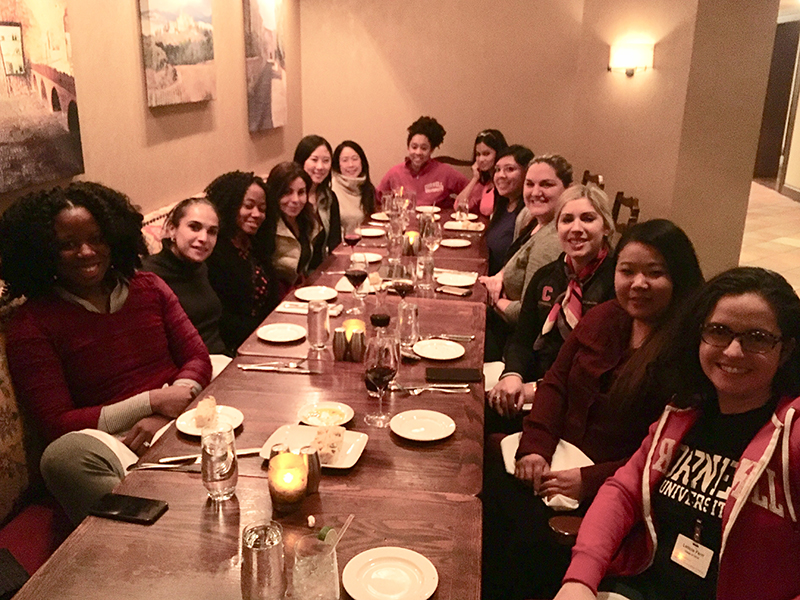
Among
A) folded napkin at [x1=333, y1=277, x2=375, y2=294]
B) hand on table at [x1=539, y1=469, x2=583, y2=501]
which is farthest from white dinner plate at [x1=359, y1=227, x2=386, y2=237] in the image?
hand on table at [x1=539, y1=469, x2=583, y2=501]

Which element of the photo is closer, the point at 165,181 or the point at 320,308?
the point at 320,308

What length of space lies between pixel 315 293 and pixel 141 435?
3.19 feet

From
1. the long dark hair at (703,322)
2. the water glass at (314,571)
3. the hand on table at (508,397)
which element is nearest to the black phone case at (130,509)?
the water glass at (314,571)

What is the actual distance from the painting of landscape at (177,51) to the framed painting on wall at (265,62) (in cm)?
67

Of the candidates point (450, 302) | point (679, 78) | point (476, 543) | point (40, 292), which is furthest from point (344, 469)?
point (679, 78)

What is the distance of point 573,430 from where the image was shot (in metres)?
1.94

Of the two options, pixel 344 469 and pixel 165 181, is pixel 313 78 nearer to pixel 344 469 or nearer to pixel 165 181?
pixel 165 181

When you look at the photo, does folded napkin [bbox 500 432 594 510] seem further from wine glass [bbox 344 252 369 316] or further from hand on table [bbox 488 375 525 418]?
wine glass [bbox 344 252 369 316]

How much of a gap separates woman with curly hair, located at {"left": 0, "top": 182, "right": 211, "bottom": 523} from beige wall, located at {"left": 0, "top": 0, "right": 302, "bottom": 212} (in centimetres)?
58

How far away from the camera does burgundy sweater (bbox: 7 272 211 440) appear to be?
186 cm

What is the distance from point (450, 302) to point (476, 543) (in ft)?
4.77

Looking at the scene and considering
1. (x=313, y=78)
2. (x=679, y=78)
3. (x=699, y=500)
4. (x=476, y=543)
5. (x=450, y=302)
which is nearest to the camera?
(x=476, y=543)

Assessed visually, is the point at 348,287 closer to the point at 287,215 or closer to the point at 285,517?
the point at 287,215

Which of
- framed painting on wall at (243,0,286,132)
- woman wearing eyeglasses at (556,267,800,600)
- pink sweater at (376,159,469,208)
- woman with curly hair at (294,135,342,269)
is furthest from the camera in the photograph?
pink sweater at (376,159,469,208)
